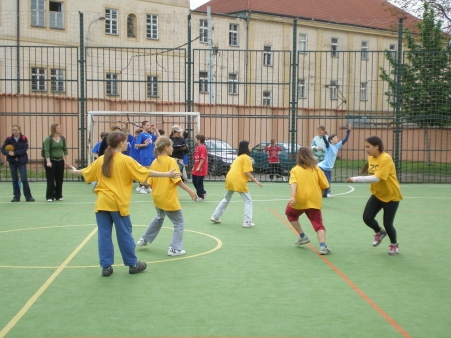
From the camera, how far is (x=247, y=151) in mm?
10484

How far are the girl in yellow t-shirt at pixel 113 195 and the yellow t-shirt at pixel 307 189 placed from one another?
2346 millimetres

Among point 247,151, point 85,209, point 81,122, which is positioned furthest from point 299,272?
point 81,122

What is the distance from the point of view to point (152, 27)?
113ft

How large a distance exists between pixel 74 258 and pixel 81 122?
11738 mm

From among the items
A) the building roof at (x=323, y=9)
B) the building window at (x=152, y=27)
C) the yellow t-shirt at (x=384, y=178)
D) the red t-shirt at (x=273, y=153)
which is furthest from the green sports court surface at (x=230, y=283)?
the building roof at (x=323, y=9)

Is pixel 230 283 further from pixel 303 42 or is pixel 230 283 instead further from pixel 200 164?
pixel 303 42

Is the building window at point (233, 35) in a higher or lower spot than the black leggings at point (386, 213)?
higher

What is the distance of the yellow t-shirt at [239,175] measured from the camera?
1038 cm

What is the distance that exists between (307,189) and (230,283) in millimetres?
2146

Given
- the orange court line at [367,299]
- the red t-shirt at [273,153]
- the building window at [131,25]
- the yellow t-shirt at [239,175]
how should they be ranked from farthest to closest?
1. the building window at [131,25]
2. the red t-shirt at [273,153]
3. the yellow t-shirt at [239,175]
4. the orange court line at [367,299]

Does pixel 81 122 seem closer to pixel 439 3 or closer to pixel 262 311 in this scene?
pixel 262 311

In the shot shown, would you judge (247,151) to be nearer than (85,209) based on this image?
Yes

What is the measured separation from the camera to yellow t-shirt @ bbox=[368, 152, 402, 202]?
314 inches

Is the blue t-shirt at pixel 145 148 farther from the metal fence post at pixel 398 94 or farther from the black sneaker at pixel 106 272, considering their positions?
the black sneaker at pixel 106 272
